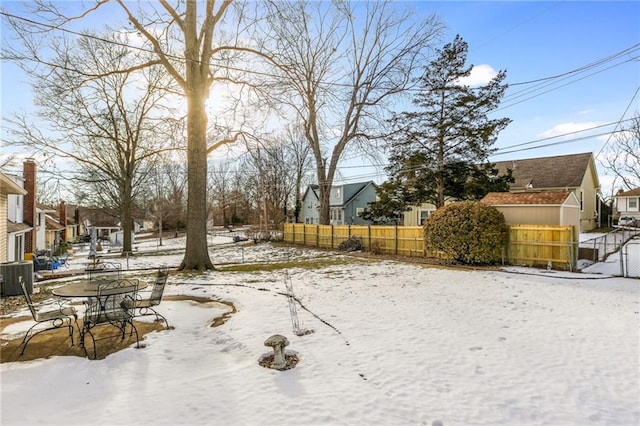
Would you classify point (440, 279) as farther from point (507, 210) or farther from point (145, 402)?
point (145, 402)

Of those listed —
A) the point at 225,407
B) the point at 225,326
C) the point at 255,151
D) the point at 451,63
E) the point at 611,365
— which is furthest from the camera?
the point at 451,63

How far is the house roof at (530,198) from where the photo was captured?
1337 centimetres

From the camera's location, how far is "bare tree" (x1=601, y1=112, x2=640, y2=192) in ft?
80.9

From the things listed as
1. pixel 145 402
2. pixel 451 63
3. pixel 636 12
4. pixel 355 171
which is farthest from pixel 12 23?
pixel 355 171

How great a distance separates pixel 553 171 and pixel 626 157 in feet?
16.9

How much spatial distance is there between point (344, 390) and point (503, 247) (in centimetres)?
1168

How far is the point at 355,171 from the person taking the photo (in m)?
28.6

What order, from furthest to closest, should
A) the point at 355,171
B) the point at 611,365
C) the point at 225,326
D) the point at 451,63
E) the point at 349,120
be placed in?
the point at 355,171 < the point at 349,120 < the point at 451,63 < the point at 225,326 < the point at 611,365

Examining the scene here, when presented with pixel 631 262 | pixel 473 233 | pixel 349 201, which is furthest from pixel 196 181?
pixel 349 201

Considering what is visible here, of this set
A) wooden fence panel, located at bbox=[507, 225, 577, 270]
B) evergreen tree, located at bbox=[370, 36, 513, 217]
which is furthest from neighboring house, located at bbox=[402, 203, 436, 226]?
wooden fence panel, located at bbox=[507, 225, 577, 270]

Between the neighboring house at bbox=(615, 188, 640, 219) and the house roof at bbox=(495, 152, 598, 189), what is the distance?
2963mm

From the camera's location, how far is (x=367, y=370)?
14.4ft

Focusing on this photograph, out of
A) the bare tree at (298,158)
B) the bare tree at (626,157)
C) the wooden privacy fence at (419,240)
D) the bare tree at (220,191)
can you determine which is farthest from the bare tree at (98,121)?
the bare tree at (626,157)

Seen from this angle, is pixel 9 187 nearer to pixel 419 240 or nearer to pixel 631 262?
pixel 419 240
